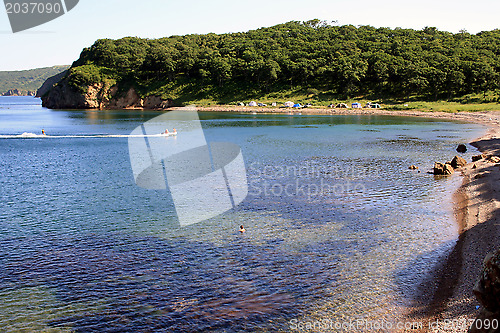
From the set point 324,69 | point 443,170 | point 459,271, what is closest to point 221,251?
point 459,271

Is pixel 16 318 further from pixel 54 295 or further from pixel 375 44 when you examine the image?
pixel 375 44

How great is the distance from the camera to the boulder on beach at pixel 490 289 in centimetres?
964

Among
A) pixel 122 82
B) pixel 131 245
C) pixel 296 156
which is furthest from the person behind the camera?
Answer: pixel 122 82

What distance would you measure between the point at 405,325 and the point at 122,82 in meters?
194

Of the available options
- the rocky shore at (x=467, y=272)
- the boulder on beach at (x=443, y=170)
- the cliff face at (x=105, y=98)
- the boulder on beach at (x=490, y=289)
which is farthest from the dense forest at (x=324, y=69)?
the boulder on beach at (x=490, y=289)

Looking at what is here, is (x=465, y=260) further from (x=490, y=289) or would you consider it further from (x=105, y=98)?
(x=105, y=98)

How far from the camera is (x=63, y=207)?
30.9 meters

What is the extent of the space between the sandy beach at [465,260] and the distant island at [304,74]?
105727mm

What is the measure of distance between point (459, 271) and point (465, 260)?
1.43 m

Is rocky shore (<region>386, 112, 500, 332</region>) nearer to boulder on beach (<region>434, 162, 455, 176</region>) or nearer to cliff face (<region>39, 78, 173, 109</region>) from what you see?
boulder on beach (<region>434, 162, 455, 176</region>)

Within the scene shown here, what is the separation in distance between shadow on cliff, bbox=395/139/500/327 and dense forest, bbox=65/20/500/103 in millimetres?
119203

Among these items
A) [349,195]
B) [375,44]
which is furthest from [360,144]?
[375,44]

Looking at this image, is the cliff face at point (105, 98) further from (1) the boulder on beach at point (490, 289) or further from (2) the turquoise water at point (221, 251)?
(1) the boulder on beach at point (490, 289)

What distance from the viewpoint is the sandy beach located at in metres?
14.9
